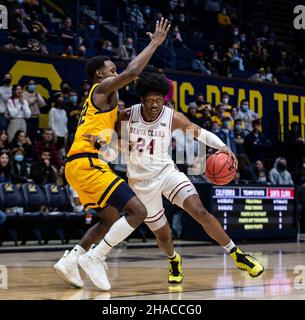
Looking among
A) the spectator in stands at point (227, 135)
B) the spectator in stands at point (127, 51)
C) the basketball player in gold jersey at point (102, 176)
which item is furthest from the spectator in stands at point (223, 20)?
the basketball player in gold jersey at point (102, 176)

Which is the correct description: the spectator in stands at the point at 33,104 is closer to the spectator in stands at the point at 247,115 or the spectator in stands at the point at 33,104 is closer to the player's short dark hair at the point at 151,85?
the spectator in stands at the point at 247,115

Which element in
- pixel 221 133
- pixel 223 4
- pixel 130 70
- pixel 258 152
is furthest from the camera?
pixel 223 4

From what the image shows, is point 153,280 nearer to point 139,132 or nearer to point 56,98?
point 139,132

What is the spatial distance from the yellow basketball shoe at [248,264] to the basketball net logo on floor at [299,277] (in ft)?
1.19

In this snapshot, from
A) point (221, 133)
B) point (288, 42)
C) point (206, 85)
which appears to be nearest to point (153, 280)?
point (221, 133)

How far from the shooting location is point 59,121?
50.2 feet

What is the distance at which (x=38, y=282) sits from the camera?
721cm

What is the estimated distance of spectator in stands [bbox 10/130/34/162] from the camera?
1434cm

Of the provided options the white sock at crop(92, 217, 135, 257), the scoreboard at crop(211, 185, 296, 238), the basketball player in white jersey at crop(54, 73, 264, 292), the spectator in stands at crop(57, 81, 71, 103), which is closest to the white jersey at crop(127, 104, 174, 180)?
the basketball player in white jersey at crop(54, 73, 264, 292)

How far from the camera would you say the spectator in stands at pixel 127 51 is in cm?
1773

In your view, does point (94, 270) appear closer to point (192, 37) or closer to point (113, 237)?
point (113, 237)

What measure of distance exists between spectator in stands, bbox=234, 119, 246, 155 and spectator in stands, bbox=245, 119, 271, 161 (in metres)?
0.22

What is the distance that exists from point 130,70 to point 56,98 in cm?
936

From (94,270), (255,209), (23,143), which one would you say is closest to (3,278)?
(94,270)
